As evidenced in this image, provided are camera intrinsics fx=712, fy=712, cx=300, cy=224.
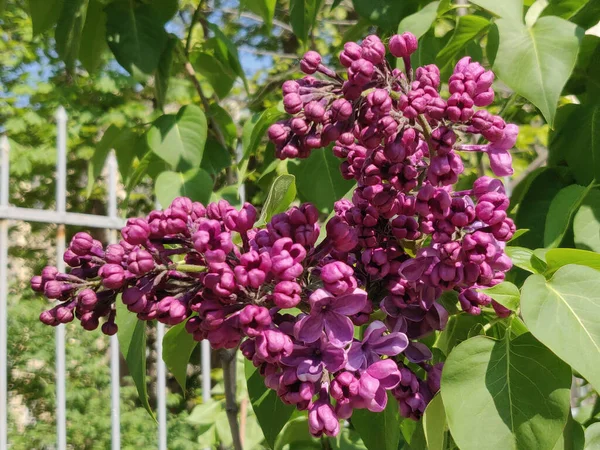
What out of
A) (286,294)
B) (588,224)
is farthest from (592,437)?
(286,294)

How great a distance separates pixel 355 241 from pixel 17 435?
4.04 meters

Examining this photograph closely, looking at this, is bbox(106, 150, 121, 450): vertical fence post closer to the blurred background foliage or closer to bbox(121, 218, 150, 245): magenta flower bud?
the blurred background foliage

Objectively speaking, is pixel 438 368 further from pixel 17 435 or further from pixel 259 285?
pixel 17 435

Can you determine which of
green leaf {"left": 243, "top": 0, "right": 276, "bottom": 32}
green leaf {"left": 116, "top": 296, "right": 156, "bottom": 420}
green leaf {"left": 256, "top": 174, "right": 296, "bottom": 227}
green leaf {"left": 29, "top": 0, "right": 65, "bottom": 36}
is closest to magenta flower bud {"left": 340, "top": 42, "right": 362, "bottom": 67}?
green leaf {"left": 256, "top": 174, "right": 296, "bottom": 227}

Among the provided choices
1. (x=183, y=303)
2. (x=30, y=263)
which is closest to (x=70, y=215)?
(x=183, y=303)

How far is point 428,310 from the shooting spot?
734mm

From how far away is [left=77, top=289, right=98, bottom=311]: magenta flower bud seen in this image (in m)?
0.68

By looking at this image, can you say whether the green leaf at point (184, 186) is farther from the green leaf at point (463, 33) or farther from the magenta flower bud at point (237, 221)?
the magenta flower bud at point (237, 221)

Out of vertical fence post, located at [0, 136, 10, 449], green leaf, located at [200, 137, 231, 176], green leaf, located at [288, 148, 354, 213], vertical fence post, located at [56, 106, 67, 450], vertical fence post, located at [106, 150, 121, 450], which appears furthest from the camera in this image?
vertical fence post, located at [106, 150, 121, 450]

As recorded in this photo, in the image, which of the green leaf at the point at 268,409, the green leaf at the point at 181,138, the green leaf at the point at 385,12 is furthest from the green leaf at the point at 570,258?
the green leaf at the point at 181,138

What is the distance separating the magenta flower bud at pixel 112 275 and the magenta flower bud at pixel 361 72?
281 millimetres

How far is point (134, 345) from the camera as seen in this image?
2.82 ft

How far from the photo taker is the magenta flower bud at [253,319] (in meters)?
0.63

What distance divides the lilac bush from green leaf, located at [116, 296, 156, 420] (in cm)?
11
